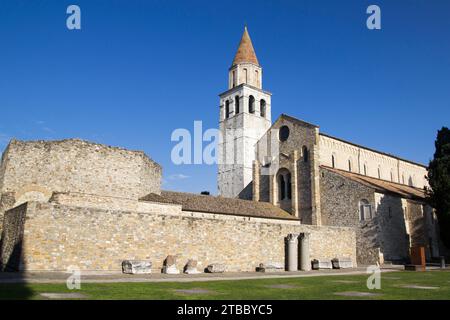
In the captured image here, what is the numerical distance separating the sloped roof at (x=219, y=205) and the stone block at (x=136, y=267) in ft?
22.7

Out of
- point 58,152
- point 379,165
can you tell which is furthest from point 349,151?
point 58,152

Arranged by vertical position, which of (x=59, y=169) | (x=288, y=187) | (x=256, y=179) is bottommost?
(x=59, y=169)

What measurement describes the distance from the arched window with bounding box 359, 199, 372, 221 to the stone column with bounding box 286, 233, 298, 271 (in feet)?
28.8

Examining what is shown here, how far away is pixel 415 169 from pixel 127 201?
35.6 metres

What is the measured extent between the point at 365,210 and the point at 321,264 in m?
7.95

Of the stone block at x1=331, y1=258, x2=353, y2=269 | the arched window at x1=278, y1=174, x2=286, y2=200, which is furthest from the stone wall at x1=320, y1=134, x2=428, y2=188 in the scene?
the stone block at x1=331, y1=258, x2=353, y2=269

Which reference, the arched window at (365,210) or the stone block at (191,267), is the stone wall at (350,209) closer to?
the arched window at (365,210)

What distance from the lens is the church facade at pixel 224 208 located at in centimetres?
1722

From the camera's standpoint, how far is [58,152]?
844 inches

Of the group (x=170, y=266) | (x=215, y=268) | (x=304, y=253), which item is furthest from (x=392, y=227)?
(x=170, y=266)

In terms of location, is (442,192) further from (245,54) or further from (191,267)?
(245,54)

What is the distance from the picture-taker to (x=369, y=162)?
40.4 metres
